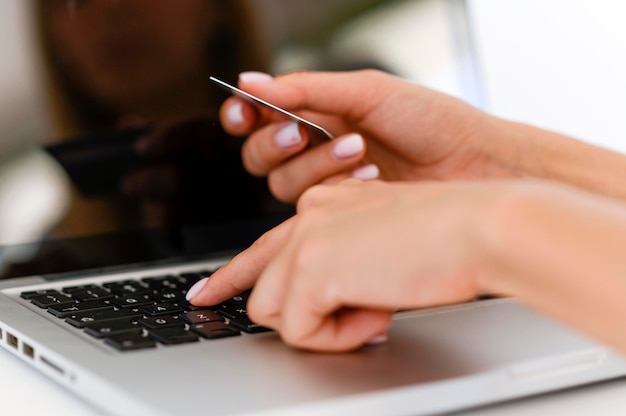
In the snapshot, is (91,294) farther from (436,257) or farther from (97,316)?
(436,257)

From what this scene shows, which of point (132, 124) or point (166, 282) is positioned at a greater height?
point (132, 124)

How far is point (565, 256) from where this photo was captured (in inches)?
15.7

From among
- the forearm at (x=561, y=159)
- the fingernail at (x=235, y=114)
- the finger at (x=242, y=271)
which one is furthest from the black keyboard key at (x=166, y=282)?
the forearm at (x=561, y=159)

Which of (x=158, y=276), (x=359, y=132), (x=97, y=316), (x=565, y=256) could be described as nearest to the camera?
(x=565, y=256)

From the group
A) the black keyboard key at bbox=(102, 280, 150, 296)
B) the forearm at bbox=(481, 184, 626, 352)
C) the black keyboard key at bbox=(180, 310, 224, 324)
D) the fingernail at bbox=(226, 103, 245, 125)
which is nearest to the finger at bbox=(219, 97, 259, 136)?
the fingernail at bbox=(226, 103, 245, 125)

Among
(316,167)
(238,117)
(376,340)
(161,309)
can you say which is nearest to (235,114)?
(238,117)

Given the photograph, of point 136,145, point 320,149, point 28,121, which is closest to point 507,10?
point 320,149

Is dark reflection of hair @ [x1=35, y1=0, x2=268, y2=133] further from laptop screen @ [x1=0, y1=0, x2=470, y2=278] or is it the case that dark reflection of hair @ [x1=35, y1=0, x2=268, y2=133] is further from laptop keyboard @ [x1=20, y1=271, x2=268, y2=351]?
laptop keyboard @ [x1=20, y1=271, x2=268, y2=351]

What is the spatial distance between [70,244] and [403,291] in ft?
1.57

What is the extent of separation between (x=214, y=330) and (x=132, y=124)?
36 cm

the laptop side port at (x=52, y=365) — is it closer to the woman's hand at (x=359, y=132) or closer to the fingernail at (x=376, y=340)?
the fingernail at (x=376, y=340)

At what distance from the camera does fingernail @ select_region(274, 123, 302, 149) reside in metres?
0.88

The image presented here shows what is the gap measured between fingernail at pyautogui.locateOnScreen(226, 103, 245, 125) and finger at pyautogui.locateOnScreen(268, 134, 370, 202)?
8 centimetres

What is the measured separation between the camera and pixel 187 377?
0.47 m
